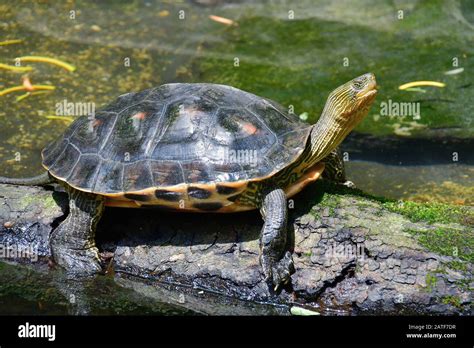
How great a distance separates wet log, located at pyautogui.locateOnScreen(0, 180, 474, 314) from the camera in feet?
17.6

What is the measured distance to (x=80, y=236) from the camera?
6.05 meters

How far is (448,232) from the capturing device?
5590mm

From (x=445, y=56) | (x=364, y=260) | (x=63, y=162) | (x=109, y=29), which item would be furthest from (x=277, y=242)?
(x=109, y=29)

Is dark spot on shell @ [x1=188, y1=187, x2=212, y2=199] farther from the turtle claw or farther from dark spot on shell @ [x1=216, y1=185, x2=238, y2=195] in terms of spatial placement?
the turtle claw

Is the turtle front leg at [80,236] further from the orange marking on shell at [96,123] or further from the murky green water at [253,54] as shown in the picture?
the murky green water at [253,54]

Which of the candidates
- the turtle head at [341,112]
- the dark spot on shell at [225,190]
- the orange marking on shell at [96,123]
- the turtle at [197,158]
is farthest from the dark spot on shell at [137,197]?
the turtle head at [341,112]

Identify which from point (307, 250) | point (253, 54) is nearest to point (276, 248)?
point (307, 250)

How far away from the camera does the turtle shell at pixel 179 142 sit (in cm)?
573

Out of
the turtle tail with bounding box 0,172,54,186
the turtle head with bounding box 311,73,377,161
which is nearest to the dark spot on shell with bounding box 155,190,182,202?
the turtle head with bounding box 311,73,377,161

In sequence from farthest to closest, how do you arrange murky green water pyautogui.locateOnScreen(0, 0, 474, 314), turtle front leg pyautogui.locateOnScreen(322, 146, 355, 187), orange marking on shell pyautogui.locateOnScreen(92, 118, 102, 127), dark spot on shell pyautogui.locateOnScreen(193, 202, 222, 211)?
murky green water pyautogui.locateOnScreen(0, 0, 474, 314)
turtle front leg pyautogui.locateOnScreen(322, 146, 355, 187)
orange marking on shell pyautogui.locateOnScreen(92, 118, 102, 127)
dark spot on shell pyautogui.locateOnScreen(193, 202, 222, 211)

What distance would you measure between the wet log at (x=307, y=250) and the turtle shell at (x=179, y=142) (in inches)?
20.4

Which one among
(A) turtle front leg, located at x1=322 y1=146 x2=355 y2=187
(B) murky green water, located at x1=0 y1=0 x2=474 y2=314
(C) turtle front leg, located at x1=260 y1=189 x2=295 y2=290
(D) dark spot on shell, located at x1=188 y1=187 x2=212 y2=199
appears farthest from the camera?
(B) murky green water, located at x1=0 y1=0 x2=474 y2=314
